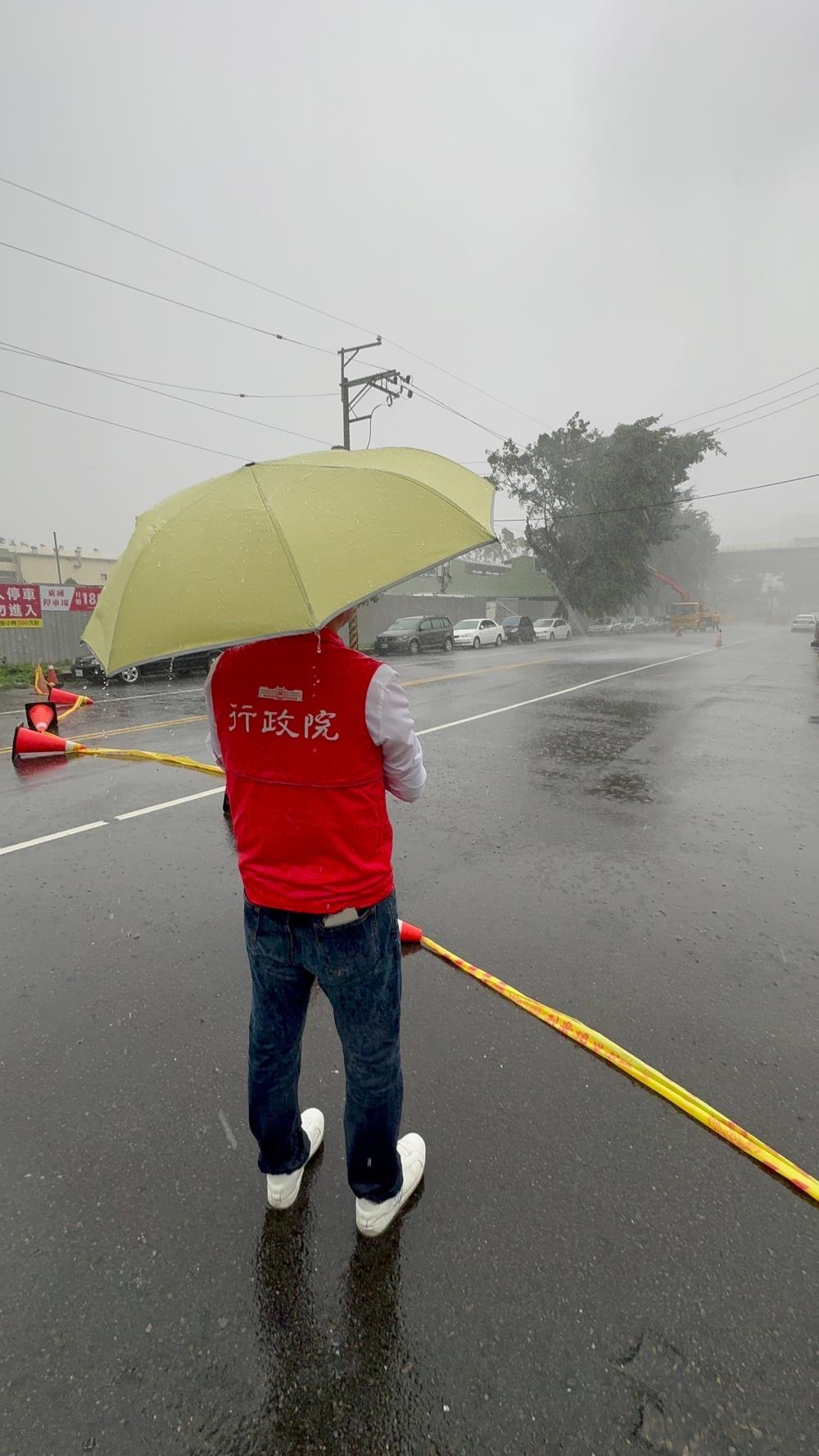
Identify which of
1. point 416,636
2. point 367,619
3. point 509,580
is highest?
point 509,580

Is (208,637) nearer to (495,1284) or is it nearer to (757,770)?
(495,1284)

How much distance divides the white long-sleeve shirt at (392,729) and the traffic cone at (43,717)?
29.1 ft

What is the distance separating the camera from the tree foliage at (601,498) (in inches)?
1564

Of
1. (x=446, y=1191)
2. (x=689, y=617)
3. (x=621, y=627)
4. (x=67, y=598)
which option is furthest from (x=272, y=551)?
(x=621, y=627)

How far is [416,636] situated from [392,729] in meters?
26.6

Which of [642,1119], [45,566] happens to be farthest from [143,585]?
[45,566]

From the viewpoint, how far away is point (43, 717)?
9.59m

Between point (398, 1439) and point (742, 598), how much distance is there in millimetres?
117953

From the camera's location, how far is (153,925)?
3891 mm

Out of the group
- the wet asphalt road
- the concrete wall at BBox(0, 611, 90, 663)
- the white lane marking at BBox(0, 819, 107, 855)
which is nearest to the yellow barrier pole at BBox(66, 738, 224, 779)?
the white lane marking at BBox(0, 819, 107, 855)

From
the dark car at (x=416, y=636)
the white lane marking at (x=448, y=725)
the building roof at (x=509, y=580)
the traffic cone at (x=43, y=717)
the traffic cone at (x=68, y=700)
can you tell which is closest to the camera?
the white lane marking at (x=448, y=725)

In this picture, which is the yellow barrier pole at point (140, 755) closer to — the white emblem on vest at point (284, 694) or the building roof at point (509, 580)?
the white emblem on vest at point (284, 694)

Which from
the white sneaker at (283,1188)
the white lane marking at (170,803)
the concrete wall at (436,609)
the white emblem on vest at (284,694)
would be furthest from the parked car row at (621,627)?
the white emblem on vest at (284,694)

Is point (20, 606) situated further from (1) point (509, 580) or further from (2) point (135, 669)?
(1) point (509, 580)
